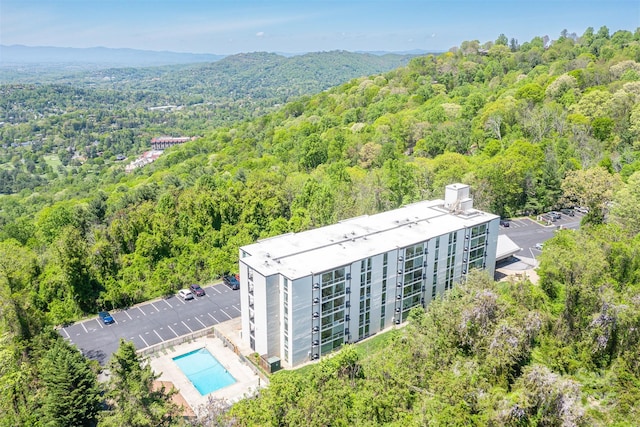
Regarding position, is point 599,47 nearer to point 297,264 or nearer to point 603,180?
point 603,180

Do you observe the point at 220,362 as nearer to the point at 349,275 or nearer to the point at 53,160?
the point at 349,275

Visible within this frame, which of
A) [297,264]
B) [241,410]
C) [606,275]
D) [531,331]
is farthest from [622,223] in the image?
[241,410]

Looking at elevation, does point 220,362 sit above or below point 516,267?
below

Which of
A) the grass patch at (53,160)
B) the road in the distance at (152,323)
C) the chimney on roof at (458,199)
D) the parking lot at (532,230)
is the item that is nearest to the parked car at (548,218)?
the parking lot at (532,230)

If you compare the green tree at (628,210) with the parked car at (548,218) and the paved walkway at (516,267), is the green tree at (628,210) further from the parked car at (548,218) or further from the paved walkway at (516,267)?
the parked car at (548,218)

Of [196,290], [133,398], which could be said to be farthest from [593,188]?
[133,398]
